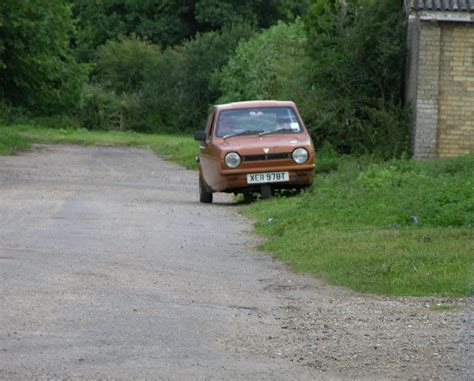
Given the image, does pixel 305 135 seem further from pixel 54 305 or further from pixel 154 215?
pixel 54 305

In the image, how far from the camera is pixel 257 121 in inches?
875

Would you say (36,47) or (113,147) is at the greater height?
(36,47)

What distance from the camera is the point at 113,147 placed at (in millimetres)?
51219

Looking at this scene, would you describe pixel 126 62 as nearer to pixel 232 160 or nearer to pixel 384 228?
pixel 232 160

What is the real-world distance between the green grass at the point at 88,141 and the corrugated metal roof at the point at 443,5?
11353 millimetres

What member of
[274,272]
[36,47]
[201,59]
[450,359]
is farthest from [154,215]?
[201,59]

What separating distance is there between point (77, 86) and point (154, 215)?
3964 centimetres

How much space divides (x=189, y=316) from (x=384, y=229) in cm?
629

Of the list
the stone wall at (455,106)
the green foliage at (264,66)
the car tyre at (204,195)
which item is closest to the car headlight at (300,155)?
the car tyre at (204,195)

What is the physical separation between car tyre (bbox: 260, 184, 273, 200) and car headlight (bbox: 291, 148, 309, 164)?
0.60 meters

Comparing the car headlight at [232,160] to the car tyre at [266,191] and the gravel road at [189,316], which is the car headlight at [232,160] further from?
the gravel road at [189,316]

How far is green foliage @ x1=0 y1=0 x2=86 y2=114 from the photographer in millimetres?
51875

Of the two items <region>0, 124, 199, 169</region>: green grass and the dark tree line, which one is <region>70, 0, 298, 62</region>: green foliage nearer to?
the dark tree line

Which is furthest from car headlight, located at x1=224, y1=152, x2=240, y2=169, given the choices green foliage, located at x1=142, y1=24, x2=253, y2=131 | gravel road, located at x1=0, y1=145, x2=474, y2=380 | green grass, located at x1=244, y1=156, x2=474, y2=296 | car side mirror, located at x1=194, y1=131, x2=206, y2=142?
green foliage, located at x1=142, y1=24, x2=253, y2=131
